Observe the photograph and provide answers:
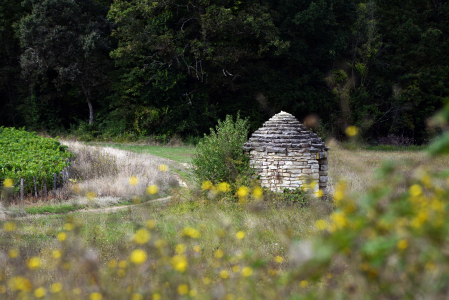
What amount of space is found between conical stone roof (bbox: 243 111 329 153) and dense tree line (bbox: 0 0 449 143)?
42.7ft

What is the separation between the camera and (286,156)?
29.0 ft

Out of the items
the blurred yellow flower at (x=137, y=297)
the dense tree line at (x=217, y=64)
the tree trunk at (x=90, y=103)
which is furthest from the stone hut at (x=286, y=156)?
the tree trunk at (x=90, y=103)

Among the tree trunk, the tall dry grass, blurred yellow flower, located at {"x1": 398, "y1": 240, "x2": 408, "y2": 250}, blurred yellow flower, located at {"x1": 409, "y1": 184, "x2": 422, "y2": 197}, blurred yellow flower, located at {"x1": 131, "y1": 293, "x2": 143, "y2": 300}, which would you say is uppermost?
the tree trunk

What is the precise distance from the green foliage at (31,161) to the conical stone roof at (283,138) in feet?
16.5

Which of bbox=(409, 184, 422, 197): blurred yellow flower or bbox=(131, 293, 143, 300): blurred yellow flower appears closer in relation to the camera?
bbox=(409, 184, 422, 197): blurred yellow flower

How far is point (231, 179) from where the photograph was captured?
30.0 ft

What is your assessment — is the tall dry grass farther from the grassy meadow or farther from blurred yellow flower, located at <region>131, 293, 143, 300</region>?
blurred yellow flower, located at <region>131, 293, 143, 300</region>

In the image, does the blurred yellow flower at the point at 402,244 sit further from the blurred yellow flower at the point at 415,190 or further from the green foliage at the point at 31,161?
the green foliage at the point at 31,161

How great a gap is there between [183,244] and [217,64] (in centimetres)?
1915

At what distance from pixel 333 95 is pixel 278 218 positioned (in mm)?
21759

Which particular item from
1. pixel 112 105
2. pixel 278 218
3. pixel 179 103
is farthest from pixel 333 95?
pixel 278 218

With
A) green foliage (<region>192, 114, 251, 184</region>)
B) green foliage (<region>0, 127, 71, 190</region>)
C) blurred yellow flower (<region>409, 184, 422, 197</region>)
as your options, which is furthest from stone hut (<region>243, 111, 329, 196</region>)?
blurred yellow flower (<region>409, 184, 422, 197</region>)

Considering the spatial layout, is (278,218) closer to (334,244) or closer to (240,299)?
(240,299)

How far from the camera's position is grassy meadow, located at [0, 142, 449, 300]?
7.18ft
